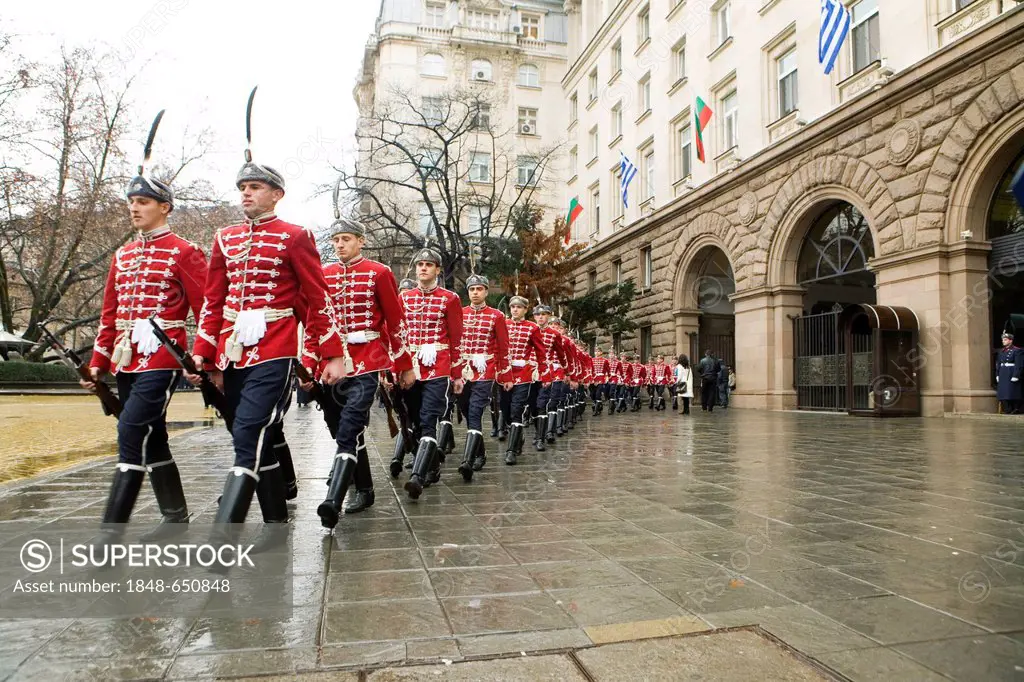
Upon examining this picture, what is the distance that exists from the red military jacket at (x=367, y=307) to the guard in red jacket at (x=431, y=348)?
42.0 inches

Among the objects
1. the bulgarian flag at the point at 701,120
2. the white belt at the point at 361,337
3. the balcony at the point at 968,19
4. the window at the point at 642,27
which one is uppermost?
the window at the point at 642,27

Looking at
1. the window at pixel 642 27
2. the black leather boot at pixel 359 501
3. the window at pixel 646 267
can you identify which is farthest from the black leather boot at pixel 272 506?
the window at pixel 642 27

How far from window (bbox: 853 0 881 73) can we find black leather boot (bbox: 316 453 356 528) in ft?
58.6

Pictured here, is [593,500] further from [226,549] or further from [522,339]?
[522,339]

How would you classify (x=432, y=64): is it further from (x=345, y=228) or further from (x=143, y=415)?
(x=143, y=415)

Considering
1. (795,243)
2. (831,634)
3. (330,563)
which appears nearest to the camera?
(831,634)

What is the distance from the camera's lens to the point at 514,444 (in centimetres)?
899

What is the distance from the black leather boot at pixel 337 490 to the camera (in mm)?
4586

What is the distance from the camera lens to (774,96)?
22.3m

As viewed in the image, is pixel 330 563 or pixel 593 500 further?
pixel 593 500

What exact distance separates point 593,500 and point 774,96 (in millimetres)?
19533

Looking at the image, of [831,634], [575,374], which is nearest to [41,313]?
[575,374]

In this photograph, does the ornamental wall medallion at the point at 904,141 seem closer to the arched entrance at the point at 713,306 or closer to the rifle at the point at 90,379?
the arched entrance at the point at 713,306

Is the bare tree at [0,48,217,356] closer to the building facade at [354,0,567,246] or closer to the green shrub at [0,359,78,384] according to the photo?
the green shrub at [0,359,78,384]
